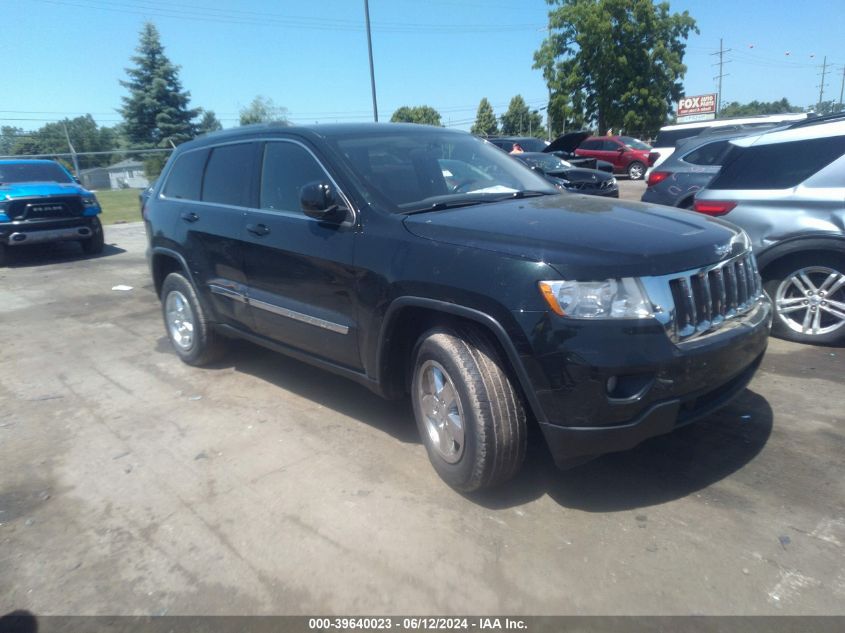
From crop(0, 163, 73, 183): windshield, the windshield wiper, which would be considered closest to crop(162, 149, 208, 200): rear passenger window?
the windshield wiper

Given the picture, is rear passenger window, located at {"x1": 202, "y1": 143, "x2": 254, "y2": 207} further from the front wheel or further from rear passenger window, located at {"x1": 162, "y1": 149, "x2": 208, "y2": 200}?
the front wheel

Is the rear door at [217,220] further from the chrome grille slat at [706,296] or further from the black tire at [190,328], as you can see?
the chrome grille slat at [706,296]

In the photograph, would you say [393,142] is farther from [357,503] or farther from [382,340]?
[357,503]

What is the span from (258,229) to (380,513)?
80.4 inches

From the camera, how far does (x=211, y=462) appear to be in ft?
12.3

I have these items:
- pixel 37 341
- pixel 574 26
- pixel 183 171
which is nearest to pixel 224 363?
pixel 183 171

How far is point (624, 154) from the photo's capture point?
2258 centimetres

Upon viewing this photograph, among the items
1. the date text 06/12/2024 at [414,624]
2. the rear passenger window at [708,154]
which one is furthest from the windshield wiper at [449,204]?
the rear passenger window at [708,154]

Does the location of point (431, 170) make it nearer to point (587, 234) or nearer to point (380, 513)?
point (587, 234)

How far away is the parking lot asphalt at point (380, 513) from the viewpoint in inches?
101

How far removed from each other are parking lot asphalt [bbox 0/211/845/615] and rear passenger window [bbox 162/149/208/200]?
5.28ft

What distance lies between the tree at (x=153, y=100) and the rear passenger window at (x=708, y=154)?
36444 millimetres

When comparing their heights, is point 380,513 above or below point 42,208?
below

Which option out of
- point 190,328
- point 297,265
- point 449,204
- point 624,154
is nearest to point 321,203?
point 297,265
